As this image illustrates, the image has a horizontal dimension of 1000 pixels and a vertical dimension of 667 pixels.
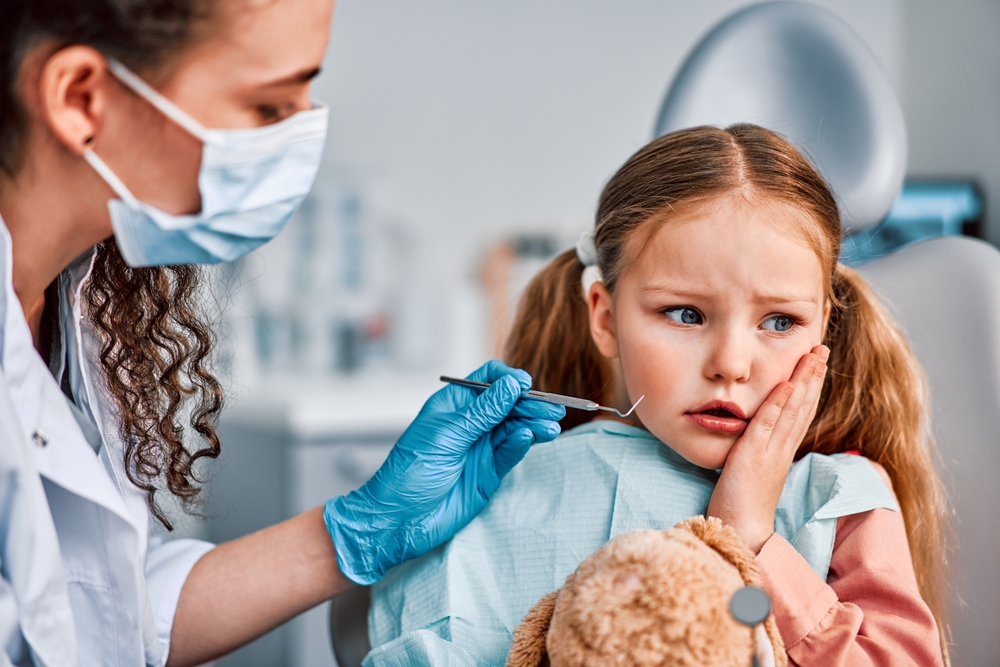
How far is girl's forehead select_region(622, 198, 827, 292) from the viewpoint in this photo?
32.4 inches

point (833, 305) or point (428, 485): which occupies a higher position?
point (833, 305)

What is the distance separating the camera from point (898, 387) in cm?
96

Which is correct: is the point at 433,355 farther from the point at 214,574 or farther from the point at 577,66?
the point at 214,574

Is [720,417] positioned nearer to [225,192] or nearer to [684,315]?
[684,315]

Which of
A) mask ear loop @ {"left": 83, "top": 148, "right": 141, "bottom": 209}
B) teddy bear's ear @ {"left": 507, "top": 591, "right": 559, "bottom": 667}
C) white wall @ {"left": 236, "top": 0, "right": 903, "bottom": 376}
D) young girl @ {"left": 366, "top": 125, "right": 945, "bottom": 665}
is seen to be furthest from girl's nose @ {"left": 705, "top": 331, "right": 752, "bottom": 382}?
white wall @ {"left": 236, "top": 0, "right": 903, "bottom": 376}

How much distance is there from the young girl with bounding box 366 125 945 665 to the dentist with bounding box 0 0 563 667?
0.08 m

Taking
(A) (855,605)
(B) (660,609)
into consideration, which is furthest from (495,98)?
(B) (660,609)

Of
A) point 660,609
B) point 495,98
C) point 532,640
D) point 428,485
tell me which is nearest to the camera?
point 660,609

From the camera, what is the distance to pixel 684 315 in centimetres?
87

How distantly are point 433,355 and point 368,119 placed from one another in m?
0.76

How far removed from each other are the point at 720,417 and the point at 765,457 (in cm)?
7

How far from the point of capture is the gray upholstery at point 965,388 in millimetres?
909

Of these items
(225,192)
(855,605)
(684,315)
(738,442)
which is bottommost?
(855,605)

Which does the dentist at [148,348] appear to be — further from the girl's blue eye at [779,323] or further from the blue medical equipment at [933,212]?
the blue medical equipment at [933,212]
